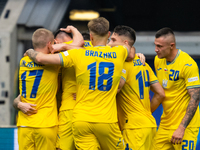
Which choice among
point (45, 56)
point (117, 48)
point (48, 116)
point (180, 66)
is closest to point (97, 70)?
point (117, 48)

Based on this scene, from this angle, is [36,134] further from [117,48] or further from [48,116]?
[117,48]

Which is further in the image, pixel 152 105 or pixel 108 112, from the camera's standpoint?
pixel 152 105

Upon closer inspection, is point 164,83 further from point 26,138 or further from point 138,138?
point 26,138

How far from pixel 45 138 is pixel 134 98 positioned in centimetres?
133

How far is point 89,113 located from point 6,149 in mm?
3107

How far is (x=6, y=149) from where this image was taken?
5.92 meters

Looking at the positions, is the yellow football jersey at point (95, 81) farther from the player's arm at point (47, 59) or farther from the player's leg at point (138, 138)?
the player's leg at point (138, 138)

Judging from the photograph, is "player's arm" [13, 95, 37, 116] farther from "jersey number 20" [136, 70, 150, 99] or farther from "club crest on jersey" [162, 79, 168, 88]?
"club crest on jersey" [162, 79, 168, 88]

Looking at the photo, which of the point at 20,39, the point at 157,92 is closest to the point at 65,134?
the point at 157,92

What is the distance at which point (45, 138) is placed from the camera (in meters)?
3.93

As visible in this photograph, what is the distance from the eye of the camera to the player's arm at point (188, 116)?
4.15 m

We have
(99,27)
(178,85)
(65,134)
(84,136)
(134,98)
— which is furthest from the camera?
(178,85)

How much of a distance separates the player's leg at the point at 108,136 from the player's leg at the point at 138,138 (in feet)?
1.34

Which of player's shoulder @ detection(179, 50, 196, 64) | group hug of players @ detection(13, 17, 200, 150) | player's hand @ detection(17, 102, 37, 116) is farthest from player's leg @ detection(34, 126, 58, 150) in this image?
player's shoulder @ detection(179, 50, 196, 64)
